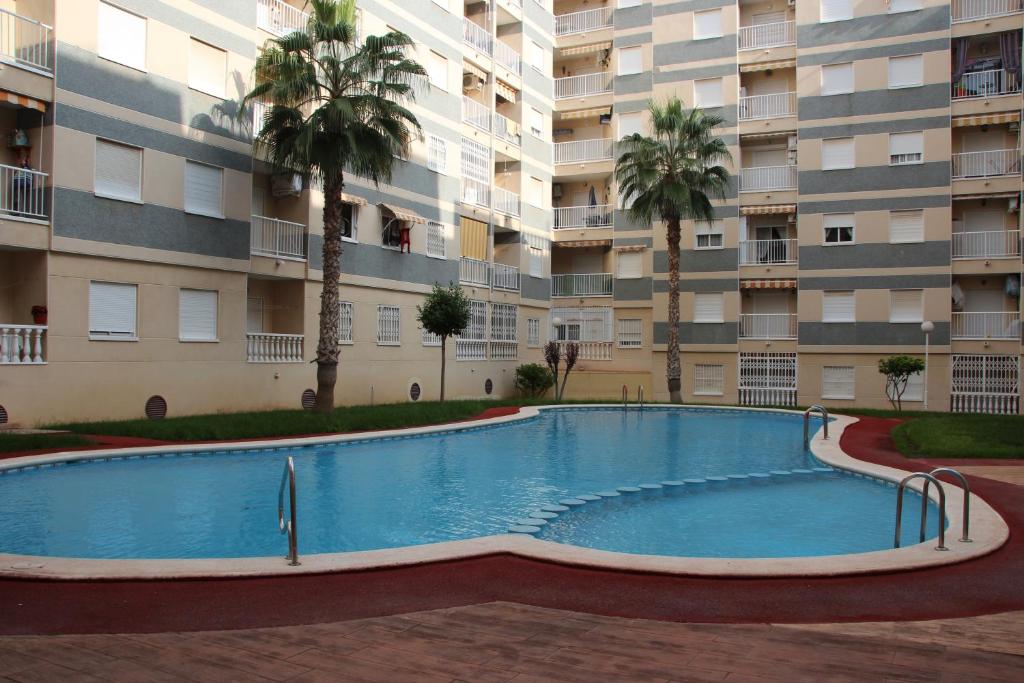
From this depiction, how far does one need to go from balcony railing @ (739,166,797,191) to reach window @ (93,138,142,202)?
25108 mm

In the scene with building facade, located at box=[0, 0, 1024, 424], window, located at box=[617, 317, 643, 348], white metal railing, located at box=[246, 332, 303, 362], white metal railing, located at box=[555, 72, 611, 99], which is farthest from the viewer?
white metal railing, located at box=[555, 72, 611, 99]

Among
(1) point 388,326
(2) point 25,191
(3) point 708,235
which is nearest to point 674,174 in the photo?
(3) point 708,235

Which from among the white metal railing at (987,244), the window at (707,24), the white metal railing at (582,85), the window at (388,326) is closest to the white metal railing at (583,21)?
the white metal railing at (582,85)

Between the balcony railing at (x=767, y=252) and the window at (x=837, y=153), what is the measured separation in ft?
11.3

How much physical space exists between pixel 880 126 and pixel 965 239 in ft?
18.3

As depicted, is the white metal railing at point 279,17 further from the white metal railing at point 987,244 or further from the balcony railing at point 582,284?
the white metal railing at point 987,244

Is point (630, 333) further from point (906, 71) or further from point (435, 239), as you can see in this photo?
point (906, 71)

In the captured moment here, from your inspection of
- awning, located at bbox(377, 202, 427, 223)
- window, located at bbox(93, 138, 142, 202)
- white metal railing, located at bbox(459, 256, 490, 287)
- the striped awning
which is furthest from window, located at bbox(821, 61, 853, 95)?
window, located at bbox(93, 138, 142, 202)

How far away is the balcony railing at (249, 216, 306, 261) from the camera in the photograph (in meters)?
23.1

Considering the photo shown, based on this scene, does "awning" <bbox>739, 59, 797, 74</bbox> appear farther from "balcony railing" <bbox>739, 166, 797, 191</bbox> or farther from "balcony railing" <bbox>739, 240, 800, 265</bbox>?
"balcony railing" <bbox>739, 240, 800, 265</bbox>

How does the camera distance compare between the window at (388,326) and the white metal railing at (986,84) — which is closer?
the window at (388,326)

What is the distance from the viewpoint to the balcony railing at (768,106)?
35.2 m

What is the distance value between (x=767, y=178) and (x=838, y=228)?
3758mm

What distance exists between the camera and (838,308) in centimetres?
3400
